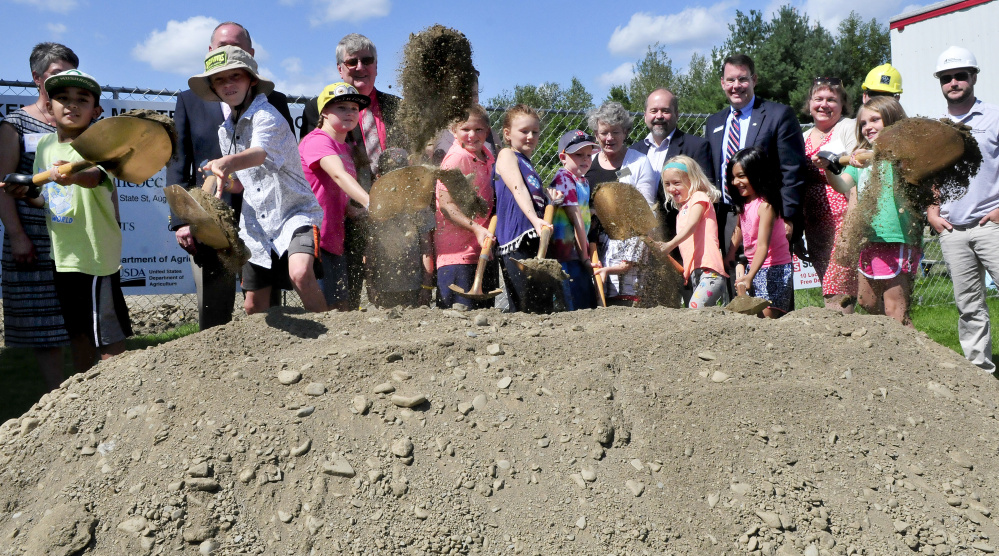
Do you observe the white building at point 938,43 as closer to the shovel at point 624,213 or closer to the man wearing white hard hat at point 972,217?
Answer: the man wearing white hard hat at point 972,217

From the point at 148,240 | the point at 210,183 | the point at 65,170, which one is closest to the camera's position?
the point at 65,170

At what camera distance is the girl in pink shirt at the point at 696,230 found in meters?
4.45

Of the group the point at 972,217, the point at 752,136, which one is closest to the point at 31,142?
the point at 752,136

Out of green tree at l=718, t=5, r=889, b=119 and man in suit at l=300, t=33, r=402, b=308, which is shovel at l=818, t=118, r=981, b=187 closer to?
man in suit at l=300, t=33, r=402, b=308

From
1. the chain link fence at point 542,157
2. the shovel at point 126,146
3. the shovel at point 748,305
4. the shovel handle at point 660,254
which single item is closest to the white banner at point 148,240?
the chain link fence at point 542,157

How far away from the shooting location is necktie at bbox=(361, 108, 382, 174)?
13.8 ft

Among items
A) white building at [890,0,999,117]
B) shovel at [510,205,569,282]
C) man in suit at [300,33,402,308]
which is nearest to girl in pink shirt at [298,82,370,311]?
man in suit at [300,33,402,308]

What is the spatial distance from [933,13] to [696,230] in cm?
1024

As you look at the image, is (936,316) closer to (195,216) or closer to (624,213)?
(624,213)

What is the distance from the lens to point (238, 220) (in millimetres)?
3684

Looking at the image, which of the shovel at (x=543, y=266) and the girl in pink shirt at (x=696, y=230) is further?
the girl in pink shirt at (x=696, y=230)

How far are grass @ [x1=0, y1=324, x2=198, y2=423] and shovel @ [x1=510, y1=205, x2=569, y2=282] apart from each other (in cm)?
220

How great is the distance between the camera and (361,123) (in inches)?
166

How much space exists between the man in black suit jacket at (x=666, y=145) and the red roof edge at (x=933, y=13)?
928 centimetres
